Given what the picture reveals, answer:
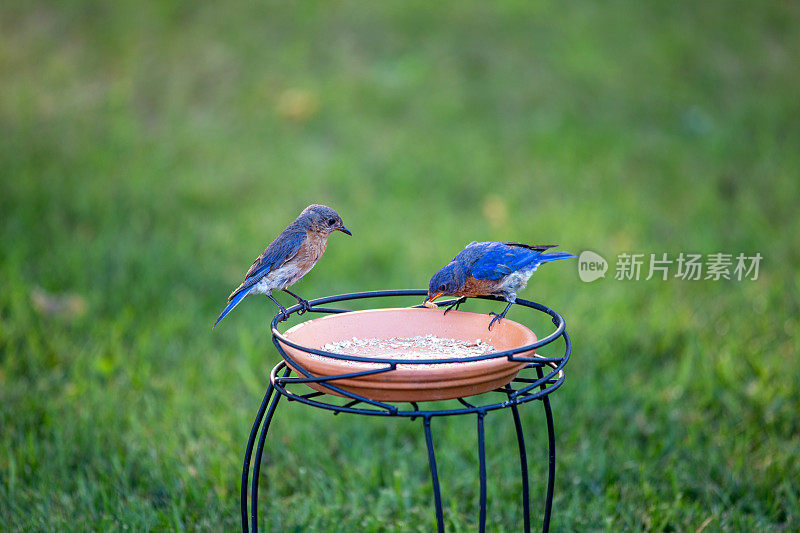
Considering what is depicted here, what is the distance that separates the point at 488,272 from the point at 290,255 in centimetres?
78

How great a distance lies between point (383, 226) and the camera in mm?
7441

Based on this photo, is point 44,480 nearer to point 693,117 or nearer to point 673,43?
point 693,117

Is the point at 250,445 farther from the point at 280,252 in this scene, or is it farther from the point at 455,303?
the point at 455,303

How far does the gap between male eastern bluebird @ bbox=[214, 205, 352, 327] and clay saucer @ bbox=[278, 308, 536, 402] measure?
0.22 meters

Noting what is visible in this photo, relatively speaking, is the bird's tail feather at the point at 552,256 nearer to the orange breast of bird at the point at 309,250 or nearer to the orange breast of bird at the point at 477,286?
the orange breast of bird at the point at 477,286

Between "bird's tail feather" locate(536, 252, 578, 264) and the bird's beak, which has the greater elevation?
"bird's tail feather" locate(536, 252, 578, 264)

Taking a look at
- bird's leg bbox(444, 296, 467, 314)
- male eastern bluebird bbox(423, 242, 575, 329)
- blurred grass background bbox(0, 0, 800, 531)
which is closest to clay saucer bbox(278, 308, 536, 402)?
bird's leg bbox(444, 296, 467, 314)

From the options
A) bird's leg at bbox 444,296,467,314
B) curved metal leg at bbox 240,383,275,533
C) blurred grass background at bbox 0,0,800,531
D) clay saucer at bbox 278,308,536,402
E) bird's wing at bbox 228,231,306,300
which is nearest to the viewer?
clay saucer at bbox 278,308,536,402

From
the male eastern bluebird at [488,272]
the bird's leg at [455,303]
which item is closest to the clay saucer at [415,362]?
the bird's leg at [455,303]

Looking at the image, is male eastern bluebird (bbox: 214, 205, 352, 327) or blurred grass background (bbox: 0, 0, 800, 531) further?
blurred grass background (bbox: 0, 0, 800, 531)

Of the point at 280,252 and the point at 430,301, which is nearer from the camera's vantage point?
the point at 280,252

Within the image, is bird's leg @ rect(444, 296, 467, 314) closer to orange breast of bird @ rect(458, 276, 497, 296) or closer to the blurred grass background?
orange breast of bird @ rect(458, 276, 497, 296)

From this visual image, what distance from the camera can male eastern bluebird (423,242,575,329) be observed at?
2938 millimetres

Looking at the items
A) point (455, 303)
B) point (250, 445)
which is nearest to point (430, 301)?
point (455, 303)
